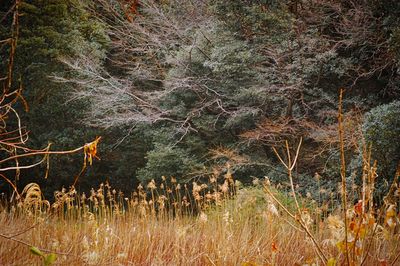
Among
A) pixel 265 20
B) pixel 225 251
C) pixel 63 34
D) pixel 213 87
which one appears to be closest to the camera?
pixel 225 251

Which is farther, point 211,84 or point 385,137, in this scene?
point 211,84

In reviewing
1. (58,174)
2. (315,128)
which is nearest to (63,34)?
(58,174)

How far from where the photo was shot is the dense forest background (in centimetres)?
660

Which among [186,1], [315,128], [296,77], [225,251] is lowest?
[225,251]

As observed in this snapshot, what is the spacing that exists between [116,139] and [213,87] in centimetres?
327

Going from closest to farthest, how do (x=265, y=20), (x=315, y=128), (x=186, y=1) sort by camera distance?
(x=315, y=128) < (x=265, y=20) < (x=186, y=1)

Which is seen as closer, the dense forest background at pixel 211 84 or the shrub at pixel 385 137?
the shrub at pixel 385 137

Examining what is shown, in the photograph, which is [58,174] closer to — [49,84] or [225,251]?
[49,84]

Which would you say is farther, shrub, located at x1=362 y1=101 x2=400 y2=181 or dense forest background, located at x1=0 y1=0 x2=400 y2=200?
dense forest background, located at x1=0 y1=0 x2=400 y2=200

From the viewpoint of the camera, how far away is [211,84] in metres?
8.25

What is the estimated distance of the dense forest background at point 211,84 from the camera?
21.6 ft

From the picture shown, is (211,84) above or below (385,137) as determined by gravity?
above

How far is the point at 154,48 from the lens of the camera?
9.34 m

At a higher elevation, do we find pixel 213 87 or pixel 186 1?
pixel 186 1
